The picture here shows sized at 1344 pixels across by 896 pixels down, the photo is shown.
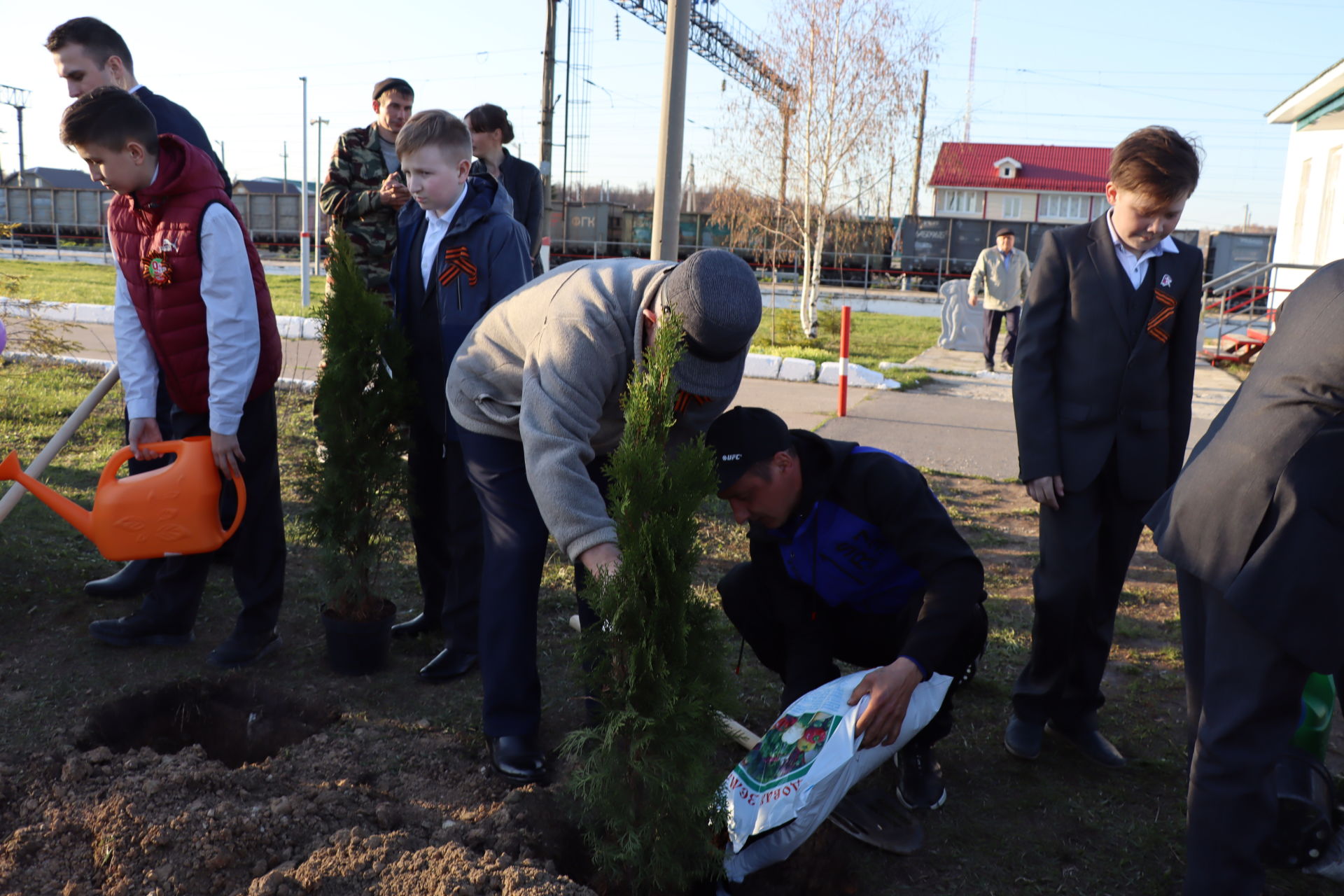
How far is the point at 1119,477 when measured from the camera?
10.1 ft

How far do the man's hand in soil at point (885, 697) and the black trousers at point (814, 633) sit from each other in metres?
0.39

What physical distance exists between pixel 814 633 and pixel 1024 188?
52.8 metres

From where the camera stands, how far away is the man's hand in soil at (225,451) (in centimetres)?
346

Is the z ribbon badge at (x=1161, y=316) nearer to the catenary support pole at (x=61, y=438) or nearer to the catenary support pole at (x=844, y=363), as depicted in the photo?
the catenary support pole at (x=61, y=438)

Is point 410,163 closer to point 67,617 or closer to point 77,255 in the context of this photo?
point 67,617

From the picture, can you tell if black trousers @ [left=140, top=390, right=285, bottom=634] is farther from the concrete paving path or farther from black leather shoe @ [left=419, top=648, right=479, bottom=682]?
the concrete paving path

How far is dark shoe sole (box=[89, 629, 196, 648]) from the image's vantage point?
379cm

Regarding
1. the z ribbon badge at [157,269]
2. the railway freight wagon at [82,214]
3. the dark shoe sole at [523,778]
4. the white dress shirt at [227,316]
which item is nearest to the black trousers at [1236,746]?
the dark shoe sole at [523,778]

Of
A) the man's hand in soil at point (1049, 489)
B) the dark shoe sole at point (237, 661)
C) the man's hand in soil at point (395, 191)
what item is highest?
the man's hand in soil at point (395, 191)

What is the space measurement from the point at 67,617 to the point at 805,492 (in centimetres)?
323

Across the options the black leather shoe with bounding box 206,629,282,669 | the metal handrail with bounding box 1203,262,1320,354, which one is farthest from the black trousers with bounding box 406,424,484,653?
the metal handrail with bounding box 1203,262,1320,354

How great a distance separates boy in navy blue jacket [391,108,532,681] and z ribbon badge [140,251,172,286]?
772 mm

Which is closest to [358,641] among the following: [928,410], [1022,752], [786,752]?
[786,752]

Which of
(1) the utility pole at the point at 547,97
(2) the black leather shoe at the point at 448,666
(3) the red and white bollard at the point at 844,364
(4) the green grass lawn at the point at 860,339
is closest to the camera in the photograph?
(2) the black leather shoe at the point at 448,666
